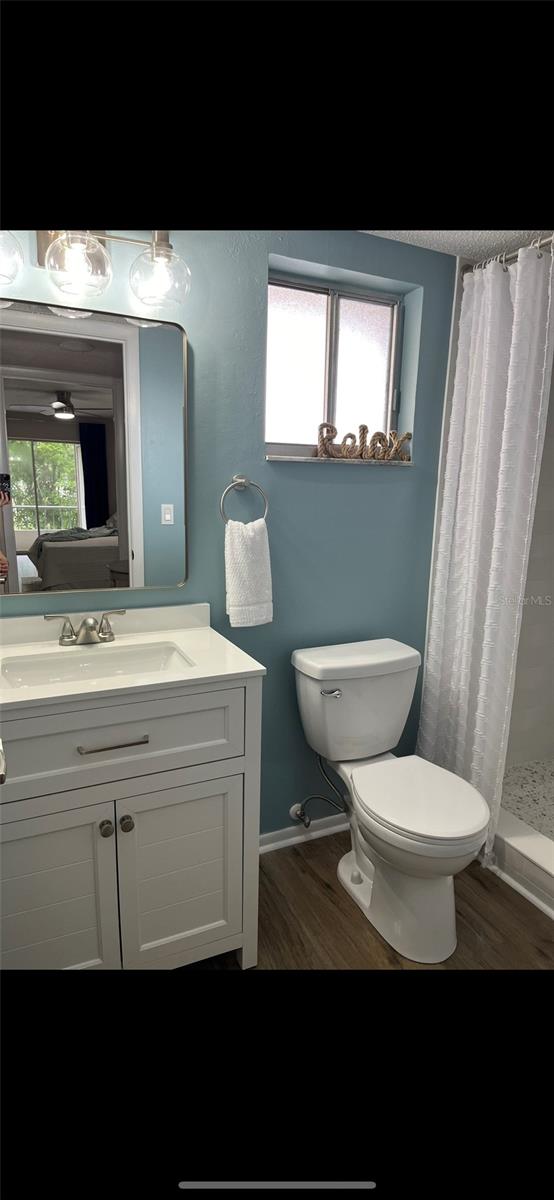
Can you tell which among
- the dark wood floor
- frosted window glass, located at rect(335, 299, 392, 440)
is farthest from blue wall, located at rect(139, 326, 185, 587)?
the dark wood floor

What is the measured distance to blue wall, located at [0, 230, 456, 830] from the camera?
5.24ft

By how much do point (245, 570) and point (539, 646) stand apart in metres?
1.35

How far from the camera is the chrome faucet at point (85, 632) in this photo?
151 centimetres

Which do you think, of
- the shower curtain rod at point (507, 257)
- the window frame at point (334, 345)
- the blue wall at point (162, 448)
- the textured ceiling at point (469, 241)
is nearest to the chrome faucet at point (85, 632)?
the blue wall at point (162, 448)

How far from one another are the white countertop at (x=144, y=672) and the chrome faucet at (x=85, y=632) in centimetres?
2

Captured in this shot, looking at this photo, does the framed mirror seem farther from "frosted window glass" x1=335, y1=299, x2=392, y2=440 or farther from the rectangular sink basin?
"frosted window glass" x1=335, y1=299, x2=392, y2=440

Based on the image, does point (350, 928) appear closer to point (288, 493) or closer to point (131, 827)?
point (131, 827)

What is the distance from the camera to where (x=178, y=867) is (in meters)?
1.34

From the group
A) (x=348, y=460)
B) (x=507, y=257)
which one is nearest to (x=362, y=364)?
(x=348, y=460)

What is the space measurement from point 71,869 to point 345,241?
1.81m

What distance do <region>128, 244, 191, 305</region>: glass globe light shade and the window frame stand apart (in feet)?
1.54
